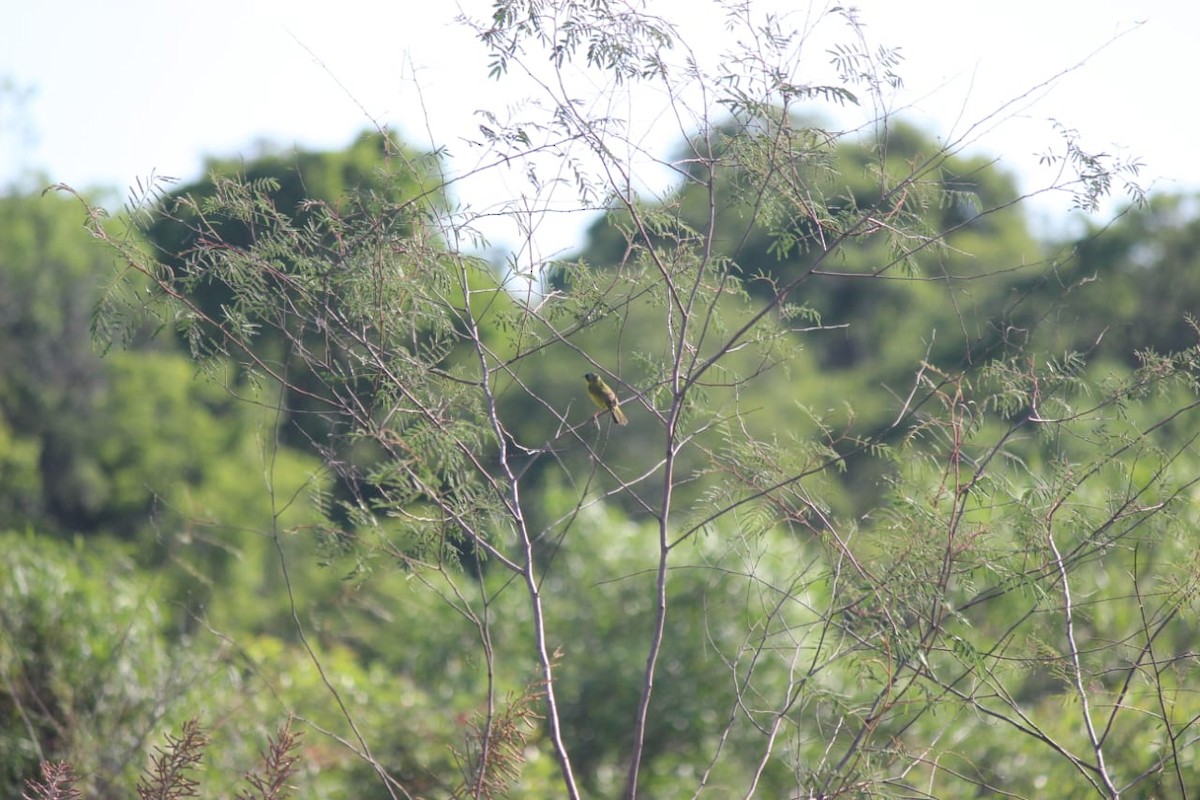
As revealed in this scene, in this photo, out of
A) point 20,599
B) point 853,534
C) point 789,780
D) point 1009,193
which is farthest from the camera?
point 1009,193

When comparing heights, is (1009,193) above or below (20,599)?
above

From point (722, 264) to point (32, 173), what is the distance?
2463cm

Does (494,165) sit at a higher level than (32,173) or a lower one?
lower

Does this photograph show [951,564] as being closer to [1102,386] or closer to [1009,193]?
[1102,386]

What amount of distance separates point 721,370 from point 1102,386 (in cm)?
108

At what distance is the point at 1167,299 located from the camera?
63.7ft

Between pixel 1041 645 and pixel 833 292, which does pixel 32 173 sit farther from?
pixel 1041 645

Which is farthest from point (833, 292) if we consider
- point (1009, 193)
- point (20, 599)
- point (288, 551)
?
point (20, 599)

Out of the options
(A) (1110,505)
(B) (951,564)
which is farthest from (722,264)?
(A) (1110,505)

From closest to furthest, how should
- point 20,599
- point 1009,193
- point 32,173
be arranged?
point 20,599, point 32,173, point 1009,193

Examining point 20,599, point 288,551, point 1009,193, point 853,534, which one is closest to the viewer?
point 853,534

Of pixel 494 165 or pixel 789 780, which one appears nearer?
pixel 494 165

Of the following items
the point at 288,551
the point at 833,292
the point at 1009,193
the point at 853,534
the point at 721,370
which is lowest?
the point at 853,534

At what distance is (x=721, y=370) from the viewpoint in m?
4.06
